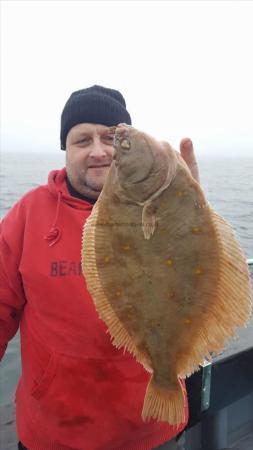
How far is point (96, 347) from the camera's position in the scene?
2.56 metres

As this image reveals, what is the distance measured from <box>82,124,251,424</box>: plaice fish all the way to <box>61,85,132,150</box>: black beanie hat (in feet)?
3.87

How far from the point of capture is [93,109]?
10.3ft

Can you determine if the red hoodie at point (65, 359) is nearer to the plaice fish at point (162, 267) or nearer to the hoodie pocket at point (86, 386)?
the hoodie pocket at point (86, 386)

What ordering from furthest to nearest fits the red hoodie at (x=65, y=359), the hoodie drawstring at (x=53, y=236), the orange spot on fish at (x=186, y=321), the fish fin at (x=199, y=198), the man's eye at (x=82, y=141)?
1. the man's eye at (x=82, y=141)
2. the hoodie drawstring at (x=53, y=236)
3. the red hoodie at (x=65, y=359)
4. the orange spot on fish at (x=186, y=321)
5. the fish fin at (x=199, y=198)

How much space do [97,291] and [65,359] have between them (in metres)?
0.76

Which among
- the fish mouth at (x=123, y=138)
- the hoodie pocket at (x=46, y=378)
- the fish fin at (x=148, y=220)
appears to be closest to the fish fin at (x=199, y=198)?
the fish fin at (x=148, y=220)

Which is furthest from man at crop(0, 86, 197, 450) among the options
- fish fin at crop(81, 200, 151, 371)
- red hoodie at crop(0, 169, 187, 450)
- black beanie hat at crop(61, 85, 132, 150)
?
fish fin at crop(81, 200, 151, 371)

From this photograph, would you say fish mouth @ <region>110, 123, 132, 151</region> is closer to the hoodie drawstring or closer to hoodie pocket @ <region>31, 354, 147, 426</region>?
the hoodie drawstring

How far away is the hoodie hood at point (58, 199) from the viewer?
9.16 ft

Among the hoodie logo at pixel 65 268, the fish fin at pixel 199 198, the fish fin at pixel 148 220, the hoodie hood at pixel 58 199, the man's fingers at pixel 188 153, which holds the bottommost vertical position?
the hoodie logo at pixel 65 268

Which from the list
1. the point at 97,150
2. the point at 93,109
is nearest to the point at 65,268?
the point at 97,150

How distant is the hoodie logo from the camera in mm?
2660

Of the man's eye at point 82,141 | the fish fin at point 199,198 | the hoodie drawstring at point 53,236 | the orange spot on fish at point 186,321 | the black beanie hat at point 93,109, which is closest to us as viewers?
the fish fin at point 199,198

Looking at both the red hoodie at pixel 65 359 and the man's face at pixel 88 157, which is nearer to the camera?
the red hoodie at pixel 65 359
